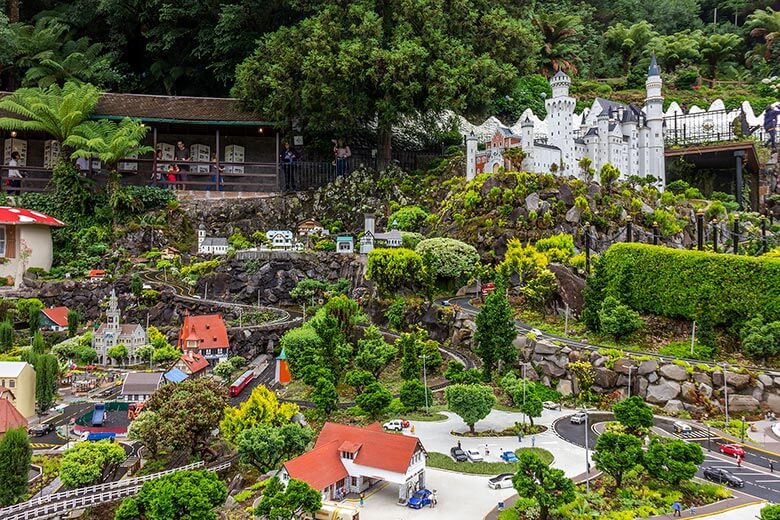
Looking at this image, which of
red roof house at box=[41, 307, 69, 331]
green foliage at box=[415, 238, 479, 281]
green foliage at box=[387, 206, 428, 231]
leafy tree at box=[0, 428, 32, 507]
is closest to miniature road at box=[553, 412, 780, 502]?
green foliage at box=[415, 238, 479, 281]

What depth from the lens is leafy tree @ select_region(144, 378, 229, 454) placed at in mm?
20281

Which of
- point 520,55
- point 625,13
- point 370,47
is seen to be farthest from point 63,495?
point 625,13

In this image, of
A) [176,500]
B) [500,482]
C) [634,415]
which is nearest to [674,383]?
[634,415]

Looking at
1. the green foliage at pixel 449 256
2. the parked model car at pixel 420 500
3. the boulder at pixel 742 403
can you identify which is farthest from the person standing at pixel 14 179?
the boulder at pixel 742 403

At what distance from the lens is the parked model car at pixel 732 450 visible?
791 inches

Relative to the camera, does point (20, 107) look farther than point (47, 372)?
Yes

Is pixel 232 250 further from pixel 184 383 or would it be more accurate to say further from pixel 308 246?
pixel 184 383

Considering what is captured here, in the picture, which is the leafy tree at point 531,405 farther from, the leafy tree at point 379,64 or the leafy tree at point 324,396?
the leafy tree at point 379,64

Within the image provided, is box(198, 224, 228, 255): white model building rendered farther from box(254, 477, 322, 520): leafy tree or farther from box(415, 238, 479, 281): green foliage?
box(254, 477, 322, 520): leafy tree

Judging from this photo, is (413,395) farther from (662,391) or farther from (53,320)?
(53,320)

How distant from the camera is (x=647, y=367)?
82.0 ft

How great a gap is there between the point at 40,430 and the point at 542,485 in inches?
716

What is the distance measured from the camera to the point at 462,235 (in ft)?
121

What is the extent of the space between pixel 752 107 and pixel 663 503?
4693cm
